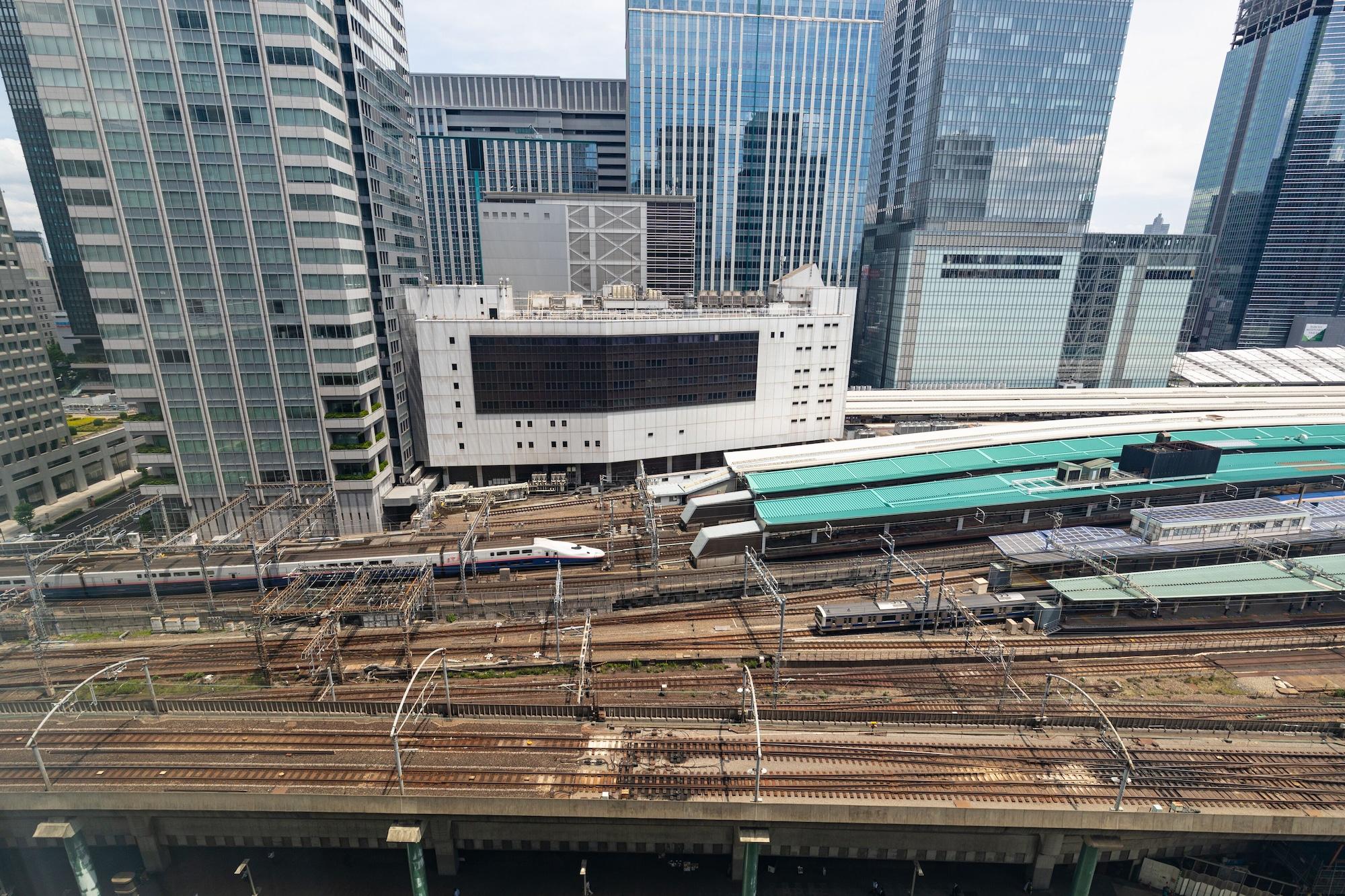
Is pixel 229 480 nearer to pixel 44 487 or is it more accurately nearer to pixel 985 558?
pixel 44 487

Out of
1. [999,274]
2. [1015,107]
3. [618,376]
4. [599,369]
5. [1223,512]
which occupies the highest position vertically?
[1015,107]

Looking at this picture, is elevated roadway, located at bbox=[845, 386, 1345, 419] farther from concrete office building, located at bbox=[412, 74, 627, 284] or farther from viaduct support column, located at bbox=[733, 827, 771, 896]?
concrete office building, located at bbox=[412, 74, 627, 284]

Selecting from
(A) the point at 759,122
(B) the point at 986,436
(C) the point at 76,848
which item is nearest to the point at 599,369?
(B) the point at 986,436

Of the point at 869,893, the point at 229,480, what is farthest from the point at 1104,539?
the point at 229,480

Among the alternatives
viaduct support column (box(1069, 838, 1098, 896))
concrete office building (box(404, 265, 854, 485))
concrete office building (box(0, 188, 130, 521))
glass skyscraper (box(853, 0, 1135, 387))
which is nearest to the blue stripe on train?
concrete office building (box(404, 265, 854, 485))

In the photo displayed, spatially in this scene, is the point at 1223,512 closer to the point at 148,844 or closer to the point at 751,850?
the point at 751,850

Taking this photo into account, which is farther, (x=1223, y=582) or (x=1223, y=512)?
(x=1223, y=512)

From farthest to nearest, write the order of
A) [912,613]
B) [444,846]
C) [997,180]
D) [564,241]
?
[997,180]
[564,241]
[912,613]
[444,846]
